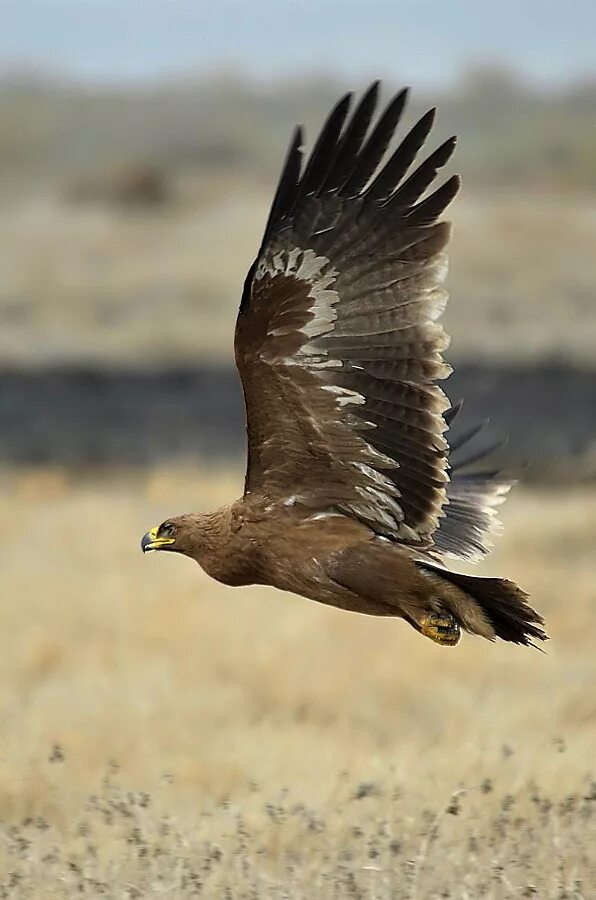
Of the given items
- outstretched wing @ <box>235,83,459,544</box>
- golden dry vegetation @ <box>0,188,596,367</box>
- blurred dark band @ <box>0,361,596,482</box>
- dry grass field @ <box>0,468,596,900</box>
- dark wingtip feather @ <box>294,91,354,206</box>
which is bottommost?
dry grass field @ <box>0,468,596,900</box>

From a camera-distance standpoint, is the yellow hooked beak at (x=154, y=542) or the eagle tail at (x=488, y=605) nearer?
the eagle tail at (x=488, y=605)

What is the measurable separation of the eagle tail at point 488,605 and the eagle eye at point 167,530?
1.06m

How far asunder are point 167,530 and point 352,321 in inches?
49.4

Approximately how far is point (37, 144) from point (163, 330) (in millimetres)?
56611

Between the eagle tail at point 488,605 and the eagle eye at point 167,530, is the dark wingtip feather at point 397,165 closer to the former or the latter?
the eagle tail at point 488,605

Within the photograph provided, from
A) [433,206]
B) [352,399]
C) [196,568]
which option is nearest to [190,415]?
[196,568]

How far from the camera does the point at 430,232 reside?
6738 mm

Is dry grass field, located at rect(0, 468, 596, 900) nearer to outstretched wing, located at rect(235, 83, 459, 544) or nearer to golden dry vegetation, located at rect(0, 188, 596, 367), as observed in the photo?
outstretched wing, located at rect(235, 83, 459, 544)

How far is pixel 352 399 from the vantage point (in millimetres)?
6977

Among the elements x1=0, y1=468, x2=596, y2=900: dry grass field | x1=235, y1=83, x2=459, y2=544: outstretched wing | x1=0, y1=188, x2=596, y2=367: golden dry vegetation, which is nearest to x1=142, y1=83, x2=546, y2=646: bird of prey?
x1=235, y1=83, x2=459, y2=544: outstretched wing

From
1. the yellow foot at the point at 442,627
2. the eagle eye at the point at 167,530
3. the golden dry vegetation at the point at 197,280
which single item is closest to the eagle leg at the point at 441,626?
the yellow foot at the point at 442,627

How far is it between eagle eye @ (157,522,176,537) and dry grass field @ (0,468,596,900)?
1.19 m

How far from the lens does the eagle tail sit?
6887mm

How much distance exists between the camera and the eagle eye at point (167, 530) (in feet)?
24.6
